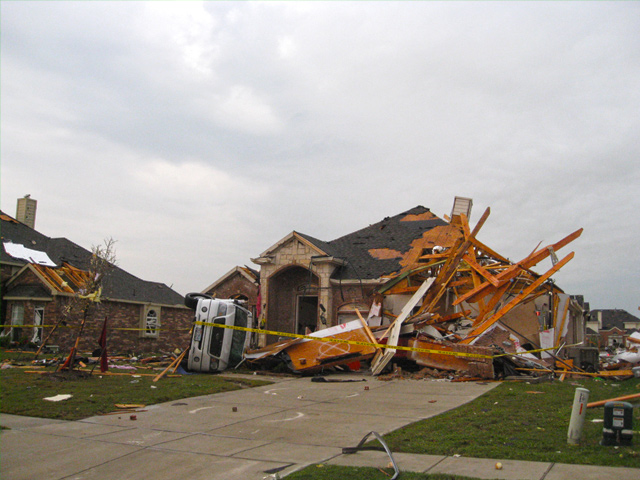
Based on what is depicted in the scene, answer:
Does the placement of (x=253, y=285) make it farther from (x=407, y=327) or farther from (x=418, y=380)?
(x=418, y=380)

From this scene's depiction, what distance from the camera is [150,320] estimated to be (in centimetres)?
3164

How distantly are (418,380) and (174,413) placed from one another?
Result: 739 centimetres

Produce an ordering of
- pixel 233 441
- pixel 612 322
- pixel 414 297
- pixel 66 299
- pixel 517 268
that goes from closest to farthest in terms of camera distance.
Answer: pixel 233 441
pixel 517 268
pixel 414 297
pixel 66 299
pixel 612 322

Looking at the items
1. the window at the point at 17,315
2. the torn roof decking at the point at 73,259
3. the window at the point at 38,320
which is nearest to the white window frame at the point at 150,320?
the torn roof decking at the point at 73,259

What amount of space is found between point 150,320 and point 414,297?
63.8ft

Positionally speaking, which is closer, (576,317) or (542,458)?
(542,458)

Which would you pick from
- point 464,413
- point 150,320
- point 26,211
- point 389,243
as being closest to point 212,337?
point 464,413

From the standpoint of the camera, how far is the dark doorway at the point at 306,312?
24172 mm

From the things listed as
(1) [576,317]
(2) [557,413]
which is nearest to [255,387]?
(2) [557,413]

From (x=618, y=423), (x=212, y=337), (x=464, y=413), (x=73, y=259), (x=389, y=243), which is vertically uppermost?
(x=389, y=243)

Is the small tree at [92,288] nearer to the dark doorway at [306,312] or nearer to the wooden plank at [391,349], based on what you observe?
the wooden plank at [391,349]

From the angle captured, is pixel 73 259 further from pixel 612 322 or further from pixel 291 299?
pixel 612 322

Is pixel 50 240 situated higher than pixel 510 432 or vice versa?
pixel 50 240

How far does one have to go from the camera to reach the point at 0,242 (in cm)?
2730
